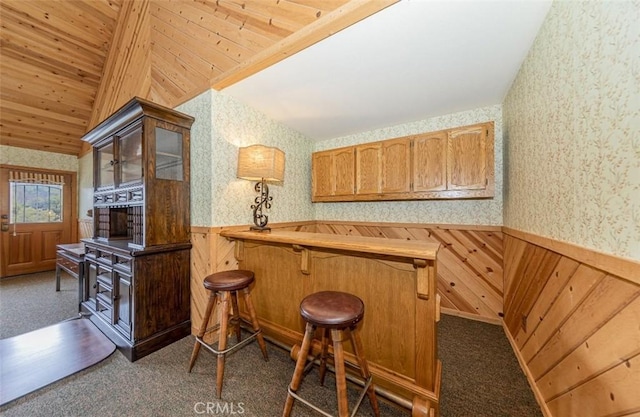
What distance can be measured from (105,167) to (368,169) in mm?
3182

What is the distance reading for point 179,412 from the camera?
143 centimetres

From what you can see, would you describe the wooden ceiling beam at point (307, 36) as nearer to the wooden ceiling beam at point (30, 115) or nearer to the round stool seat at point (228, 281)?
the round stool seat at point (228, 281)

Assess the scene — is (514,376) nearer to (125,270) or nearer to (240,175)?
(240,175)

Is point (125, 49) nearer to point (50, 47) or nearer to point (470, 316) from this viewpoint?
point (50, 47)

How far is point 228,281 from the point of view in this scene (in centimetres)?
179

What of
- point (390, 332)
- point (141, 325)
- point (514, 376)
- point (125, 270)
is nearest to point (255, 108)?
point (125, 270)

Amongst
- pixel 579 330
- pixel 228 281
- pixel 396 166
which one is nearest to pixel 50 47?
pixel 228 281

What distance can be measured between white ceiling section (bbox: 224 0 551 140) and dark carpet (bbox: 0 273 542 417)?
2419 mm

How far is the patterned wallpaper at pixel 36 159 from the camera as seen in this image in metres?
4.30

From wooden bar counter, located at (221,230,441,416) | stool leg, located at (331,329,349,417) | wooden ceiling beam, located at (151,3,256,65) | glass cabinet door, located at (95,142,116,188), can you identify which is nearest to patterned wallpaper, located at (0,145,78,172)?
glass cabinet door, located at (95,142,116,188)

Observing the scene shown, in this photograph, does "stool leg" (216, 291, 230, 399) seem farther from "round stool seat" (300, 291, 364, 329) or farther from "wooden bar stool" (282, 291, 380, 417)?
"round stool seat" (300, 291, 364, 329)

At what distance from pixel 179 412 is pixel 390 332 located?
1412mm

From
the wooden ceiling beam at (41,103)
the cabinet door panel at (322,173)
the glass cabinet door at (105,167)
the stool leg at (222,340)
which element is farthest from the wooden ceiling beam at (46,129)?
the stool leg at (222,340)

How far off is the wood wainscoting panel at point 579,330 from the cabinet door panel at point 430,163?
91 cm
